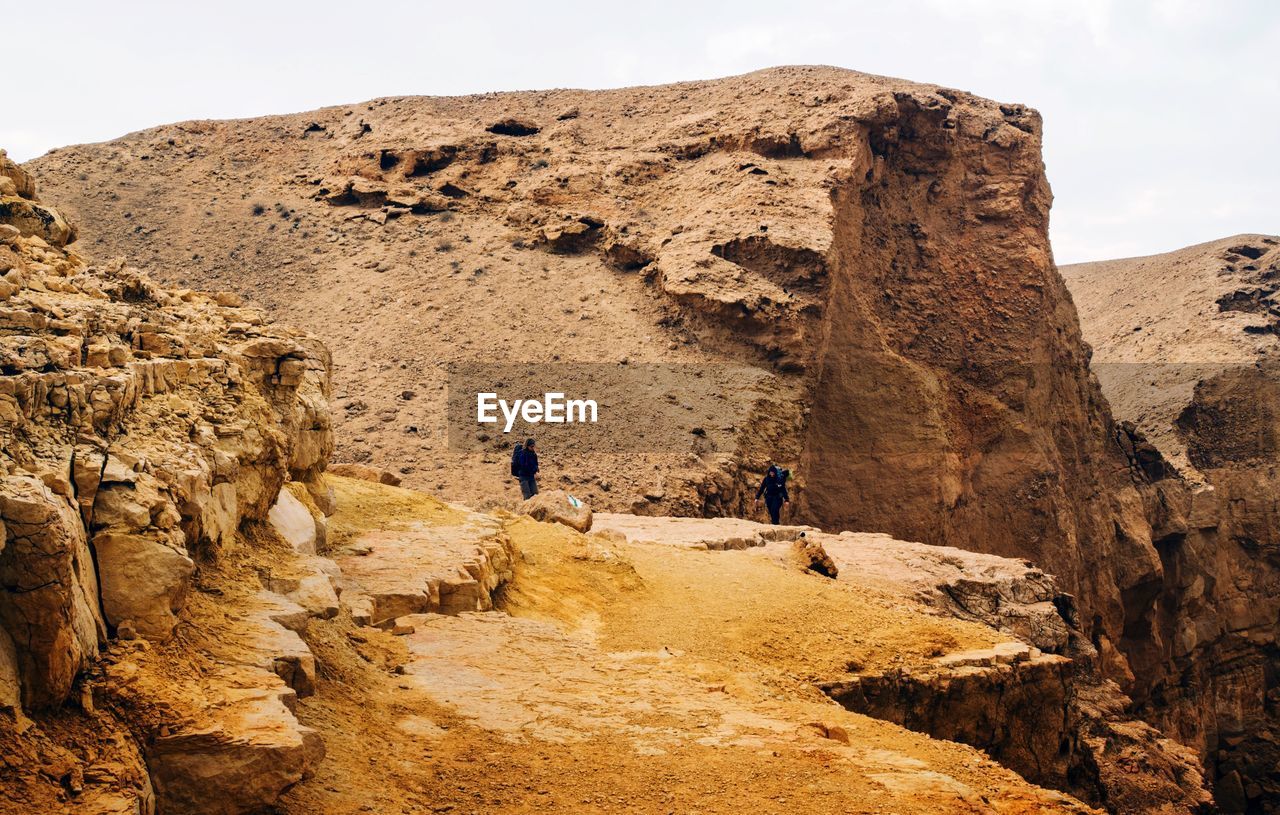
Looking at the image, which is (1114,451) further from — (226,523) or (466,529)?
(226,523)

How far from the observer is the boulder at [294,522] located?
707 cm

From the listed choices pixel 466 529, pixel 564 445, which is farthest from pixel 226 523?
pixel 564 445

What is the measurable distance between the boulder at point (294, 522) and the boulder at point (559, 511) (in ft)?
14.5

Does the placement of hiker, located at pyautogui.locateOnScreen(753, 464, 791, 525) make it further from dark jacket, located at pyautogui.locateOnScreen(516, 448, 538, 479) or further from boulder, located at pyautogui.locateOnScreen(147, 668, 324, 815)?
boulder, located at pyautogui.locateOnScreen(147, 668, 324, 815)

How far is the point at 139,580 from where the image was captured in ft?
15.2

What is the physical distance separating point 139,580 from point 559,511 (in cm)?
771

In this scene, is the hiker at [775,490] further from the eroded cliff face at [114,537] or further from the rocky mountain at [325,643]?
the eroded cliff face at [114,537]

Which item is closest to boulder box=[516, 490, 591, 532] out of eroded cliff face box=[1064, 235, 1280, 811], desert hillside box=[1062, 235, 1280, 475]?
eroded cliff face box=[1064, 235, 1280, 811]

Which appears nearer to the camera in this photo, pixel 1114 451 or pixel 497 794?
pixel 497 794

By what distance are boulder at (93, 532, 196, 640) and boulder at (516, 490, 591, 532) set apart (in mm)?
7399

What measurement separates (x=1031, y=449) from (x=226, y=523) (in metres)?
21.5

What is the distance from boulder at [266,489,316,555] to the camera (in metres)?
7.07

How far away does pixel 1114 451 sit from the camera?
27.9 meters

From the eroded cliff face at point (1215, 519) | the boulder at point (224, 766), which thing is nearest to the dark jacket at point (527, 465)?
the boulder at point (224, 766)
